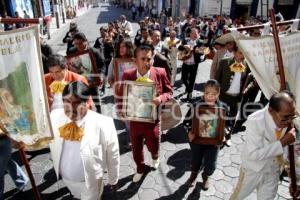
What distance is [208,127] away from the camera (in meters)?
3.94

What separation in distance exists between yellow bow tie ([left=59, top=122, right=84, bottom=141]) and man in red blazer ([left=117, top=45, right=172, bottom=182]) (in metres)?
1.29

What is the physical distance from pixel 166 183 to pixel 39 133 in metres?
2.43

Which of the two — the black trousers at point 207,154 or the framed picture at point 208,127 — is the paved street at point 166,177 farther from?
the framed picture at point 208,127

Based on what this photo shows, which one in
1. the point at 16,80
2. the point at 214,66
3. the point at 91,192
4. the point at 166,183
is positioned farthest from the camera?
the point at 214,66

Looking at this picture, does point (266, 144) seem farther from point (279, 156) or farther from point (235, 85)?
point (235, 85)

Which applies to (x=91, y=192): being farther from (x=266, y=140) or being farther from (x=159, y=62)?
(x=159, y=62)

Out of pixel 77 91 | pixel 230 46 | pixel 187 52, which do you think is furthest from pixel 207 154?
pixel 187 52

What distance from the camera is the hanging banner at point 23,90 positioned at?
2461 mm

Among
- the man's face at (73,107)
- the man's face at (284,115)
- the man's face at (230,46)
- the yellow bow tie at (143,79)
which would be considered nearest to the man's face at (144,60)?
the yellow bow tie at (143,79)

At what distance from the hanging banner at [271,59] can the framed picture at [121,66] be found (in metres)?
2.63

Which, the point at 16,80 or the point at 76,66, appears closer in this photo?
the point at 16,80

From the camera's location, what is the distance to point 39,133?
279 centimetres

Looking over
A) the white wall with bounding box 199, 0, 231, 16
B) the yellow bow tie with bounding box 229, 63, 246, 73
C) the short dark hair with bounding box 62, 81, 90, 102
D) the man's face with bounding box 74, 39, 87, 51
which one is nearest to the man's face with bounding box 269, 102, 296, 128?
the short dark hair with bounding box 62, 81, 90, 102

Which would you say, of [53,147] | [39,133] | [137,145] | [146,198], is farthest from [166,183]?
[39,133]
